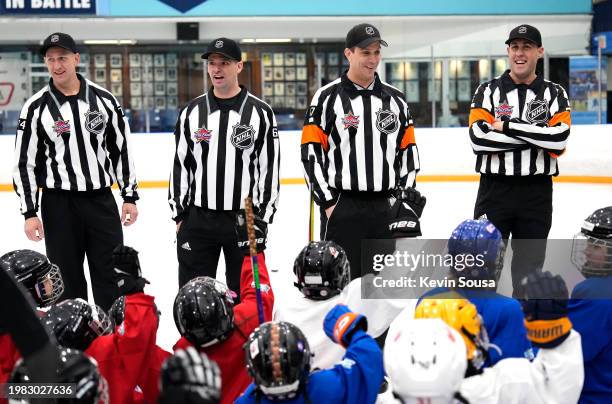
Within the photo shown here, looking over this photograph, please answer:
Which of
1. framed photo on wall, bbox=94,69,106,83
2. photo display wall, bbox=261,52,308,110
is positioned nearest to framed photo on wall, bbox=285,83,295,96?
photo display wall, bbox=261,52,308,110

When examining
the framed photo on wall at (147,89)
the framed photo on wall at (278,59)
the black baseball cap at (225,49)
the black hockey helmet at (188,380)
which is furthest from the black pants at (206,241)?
the framed photo on wall at (278,59)

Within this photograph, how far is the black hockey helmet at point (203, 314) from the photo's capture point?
2.01 metres

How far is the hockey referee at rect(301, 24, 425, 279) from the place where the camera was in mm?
3291

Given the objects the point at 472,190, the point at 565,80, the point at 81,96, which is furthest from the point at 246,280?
the point at 565,80

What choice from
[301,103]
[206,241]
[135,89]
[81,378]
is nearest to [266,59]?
[301,103]

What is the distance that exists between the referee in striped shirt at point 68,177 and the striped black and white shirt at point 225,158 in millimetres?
353

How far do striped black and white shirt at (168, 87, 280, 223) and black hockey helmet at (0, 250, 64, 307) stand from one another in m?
0.80

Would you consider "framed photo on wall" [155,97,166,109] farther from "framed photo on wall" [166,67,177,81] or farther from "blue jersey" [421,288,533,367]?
"blue jersey" [421,288,533,367]

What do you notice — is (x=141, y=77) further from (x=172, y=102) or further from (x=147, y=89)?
(x=172, y=102)

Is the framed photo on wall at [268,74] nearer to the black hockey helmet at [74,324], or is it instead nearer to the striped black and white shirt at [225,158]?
the striped black and white shirt at [225,158]

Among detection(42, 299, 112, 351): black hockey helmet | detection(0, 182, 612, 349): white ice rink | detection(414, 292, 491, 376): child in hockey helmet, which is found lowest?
detection(0, 182, 612, 349): white ice rink

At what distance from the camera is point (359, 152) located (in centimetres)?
331

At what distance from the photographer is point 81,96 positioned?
11.6 feet

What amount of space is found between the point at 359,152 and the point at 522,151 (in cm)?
73
